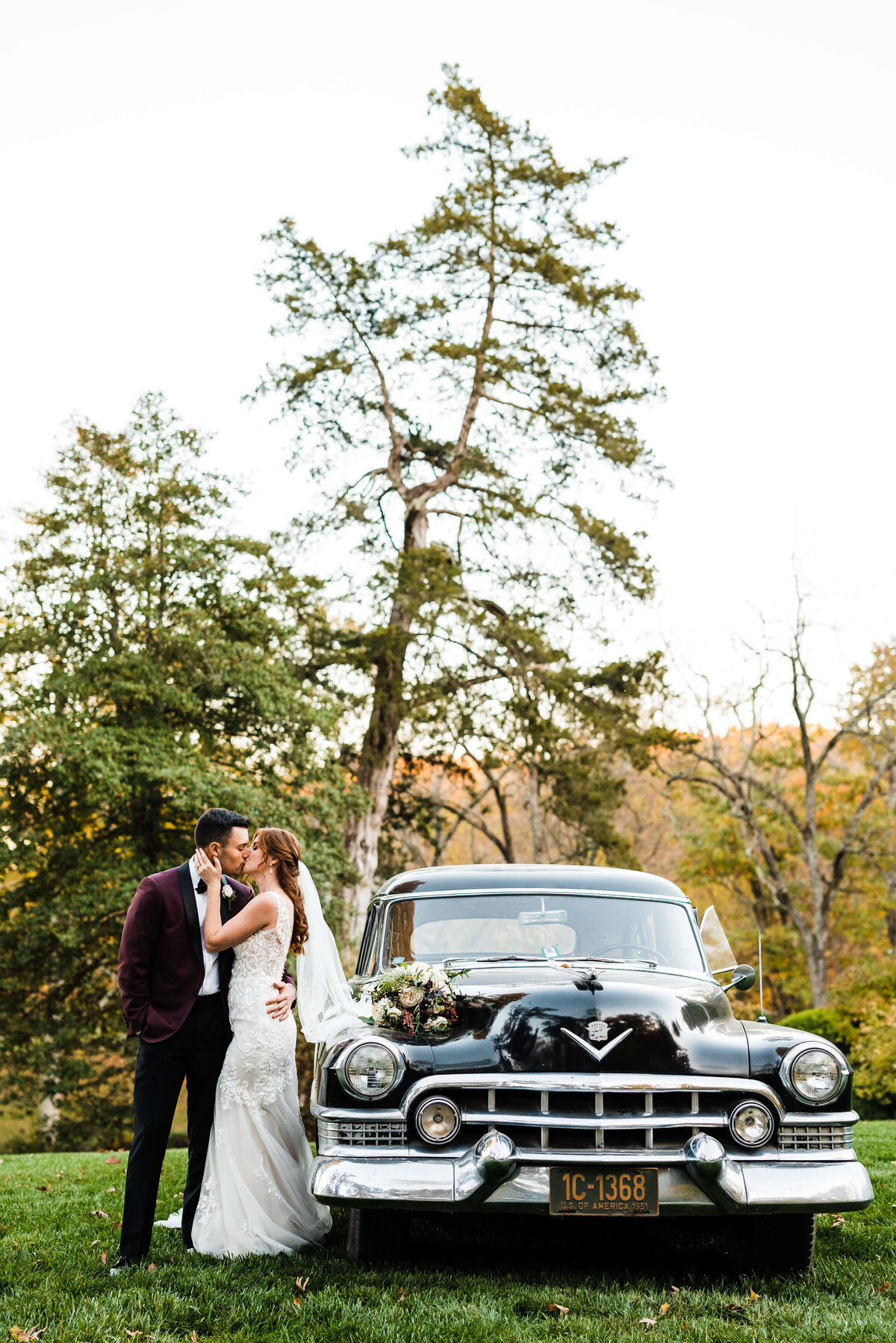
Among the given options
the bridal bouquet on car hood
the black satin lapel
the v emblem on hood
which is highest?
the black satin lapel

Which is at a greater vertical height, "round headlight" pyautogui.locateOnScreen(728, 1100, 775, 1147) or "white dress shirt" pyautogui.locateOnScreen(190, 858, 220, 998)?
"white dress shirt" pyautogui.locateOnScreen(190, 858, 220, 998)

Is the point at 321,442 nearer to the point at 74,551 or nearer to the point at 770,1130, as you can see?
the point at 74,551

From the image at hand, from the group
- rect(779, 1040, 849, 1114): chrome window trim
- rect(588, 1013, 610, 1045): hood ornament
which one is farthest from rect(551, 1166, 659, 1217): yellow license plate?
rect(779, 1040, 849, 1114): chrome window trim

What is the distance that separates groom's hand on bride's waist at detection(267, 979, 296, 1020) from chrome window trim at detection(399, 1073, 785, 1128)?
118cm

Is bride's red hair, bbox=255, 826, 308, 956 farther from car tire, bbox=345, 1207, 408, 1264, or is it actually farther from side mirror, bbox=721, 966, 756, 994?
side mirror, bbox=721, 966, 756, 994

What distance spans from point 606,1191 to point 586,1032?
1.93 feet

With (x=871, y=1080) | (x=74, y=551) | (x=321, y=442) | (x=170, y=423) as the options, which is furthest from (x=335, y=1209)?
(x=321, y=442)

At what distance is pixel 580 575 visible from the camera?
2402 cm

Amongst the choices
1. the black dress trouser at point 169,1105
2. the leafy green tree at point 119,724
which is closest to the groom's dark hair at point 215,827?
the black dress trouser at point 169,1105

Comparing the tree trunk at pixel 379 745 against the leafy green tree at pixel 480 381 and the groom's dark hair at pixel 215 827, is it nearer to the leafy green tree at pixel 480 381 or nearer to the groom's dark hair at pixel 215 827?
the leafy green tree at pixel 480 381

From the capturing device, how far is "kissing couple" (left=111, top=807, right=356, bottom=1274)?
5250mm

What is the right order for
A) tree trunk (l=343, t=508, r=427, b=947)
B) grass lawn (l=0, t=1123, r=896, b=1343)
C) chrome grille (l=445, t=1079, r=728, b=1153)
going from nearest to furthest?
grass lawn (l=0, t=1123, r=896, b=1343) < chrome grille (l=445, t=1079, r=728, b=1153) < tree trunk (l=343, t=508, r=427, b=947)

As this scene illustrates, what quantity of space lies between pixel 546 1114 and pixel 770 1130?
36.3 inches

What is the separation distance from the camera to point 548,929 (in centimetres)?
607
